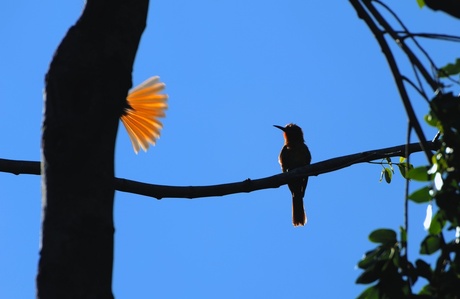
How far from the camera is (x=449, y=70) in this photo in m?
2.11

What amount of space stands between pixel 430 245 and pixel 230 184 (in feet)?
6.25

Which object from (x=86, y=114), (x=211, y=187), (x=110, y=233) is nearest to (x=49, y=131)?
A: (x=86, y=114)

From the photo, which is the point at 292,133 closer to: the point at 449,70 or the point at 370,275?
the point at 449,70

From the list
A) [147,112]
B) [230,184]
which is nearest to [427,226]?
[230,184]

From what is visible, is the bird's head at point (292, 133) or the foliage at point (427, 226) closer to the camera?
the foliage at point (427, 226)

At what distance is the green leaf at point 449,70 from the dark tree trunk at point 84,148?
0.86m

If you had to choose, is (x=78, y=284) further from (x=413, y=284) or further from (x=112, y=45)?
(x=413, y=284)

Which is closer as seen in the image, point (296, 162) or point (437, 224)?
point (437, 224)

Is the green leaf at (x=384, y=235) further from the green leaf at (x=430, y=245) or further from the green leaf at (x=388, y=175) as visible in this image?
the green leaf at (x=388, y=175)

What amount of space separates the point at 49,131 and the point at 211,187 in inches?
77.3

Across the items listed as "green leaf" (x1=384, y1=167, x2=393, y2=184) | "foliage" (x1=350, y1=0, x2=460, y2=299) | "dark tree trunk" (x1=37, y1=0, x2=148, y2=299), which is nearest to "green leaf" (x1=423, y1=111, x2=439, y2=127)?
"foliage" (x1=350, y1=0, x2=460, y2=299)

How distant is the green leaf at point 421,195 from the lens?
77.7 inches

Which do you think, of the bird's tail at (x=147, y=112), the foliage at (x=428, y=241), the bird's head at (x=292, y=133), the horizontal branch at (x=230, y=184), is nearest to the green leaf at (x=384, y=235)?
the foliage at (x=428, y=241)

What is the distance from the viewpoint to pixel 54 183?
5.63ft
